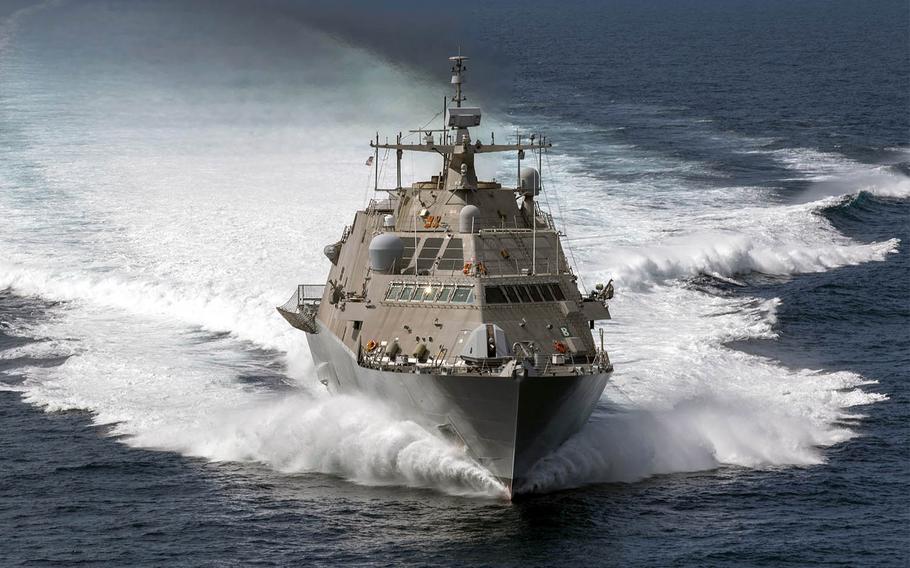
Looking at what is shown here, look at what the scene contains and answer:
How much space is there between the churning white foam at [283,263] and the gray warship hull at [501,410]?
0.67m

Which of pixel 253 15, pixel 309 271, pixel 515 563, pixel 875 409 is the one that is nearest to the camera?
pixel 515 563

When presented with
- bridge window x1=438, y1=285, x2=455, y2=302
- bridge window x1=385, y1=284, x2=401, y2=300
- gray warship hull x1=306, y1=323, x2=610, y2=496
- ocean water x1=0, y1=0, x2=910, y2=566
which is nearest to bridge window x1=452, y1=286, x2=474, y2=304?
bridge window x1=438, y1=285, x2=455, y2=302

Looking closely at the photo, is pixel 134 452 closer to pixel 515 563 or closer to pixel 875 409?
pixel 515 563

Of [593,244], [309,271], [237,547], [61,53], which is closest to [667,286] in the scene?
[593,244]

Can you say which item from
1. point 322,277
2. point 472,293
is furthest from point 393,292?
point 322,277

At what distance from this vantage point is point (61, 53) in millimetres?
95750

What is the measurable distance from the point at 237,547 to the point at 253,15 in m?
57.0

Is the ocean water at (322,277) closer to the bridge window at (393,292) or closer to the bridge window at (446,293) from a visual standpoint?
the bridge window at (393,292)

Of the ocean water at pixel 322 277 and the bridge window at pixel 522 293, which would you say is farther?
the bridge window at pixel 522 293

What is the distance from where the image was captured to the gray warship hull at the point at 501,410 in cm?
4300

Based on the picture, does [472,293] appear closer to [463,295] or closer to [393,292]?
[463,295]

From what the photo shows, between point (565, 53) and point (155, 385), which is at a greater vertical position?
point (565, 53)

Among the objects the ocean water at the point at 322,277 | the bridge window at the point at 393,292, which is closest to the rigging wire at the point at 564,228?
the ocean water at the point at 322,277

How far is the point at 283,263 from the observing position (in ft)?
232
